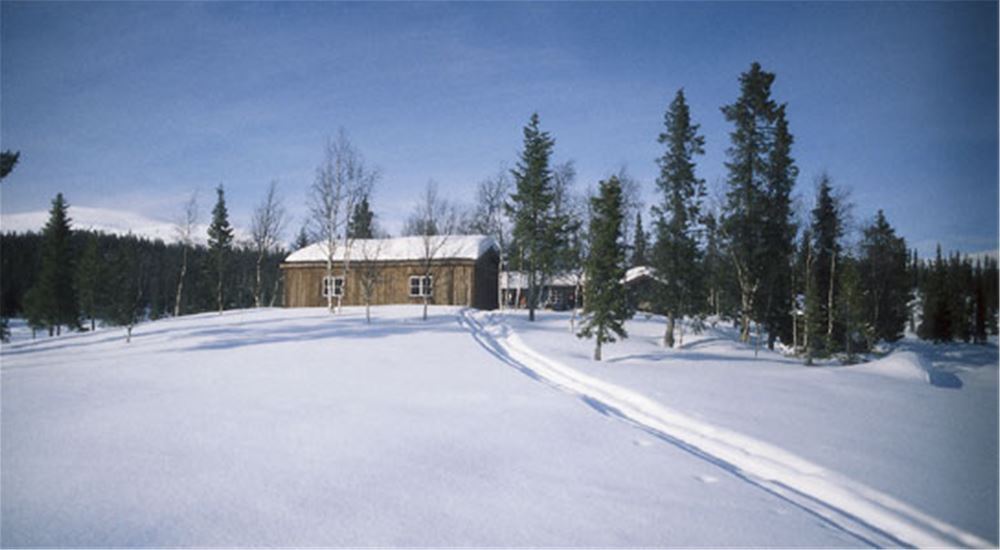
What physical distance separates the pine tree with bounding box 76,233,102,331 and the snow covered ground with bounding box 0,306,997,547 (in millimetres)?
33956

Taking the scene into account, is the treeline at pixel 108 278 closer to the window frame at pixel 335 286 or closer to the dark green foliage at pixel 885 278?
the window frame at pixel 335 286

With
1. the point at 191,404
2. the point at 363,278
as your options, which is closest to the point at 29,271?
the point at 363,278

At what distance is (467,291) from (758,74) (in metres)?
24.1

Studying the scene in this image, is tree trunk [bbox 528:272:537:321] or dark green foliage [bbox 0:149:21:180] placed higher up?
dark green foliage [bbox 0:149:21:180]

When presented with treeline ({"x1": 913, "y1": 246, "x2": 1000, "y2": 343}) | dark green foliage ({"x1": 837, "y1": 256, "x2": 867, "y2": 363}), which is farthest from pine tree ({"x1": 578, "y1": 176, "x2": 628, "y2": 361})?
treeline ({"x1": 913, "y1": 246, "x2": 1000, "y2": 343})

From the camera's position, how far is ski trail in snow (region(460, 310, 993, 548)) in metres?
4.51

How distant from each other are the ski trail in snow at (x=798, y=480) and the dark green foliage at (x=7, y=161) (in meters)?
16.0

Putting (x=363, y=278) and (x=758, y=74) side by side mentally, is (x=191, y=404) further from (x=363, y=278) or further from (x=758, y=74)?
(x=758, y=74)

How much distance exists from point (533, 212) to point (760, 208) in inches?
554

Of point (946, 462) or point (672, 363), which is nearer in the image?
point (946, 462)

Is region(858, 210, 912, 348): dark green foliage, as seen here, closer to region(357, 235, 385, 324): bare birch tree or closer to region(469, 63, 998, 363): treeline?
region(469, 63, 998, 363): treeline

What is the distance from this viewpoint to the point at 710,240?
86.0 ft

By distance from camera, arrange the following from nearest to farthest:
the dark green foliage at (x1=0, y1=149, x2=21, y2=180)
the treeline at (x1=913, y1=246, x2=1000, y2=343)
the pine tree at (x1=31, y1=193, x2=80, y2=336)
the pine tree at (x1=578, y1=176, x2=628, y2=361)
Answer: the dark green foliage at (x1=0, y1=149, x2=21, y2=180) < the pine tree at (x1=578, y1=176, x2=628, y2=361) < the pine tree at (x1=31, y1=193, x2=80, y2=336) < the treeline at (x1=913, y1=246, x2=1000, y2=343)

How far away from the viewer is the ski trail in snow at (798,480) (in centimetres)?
451
